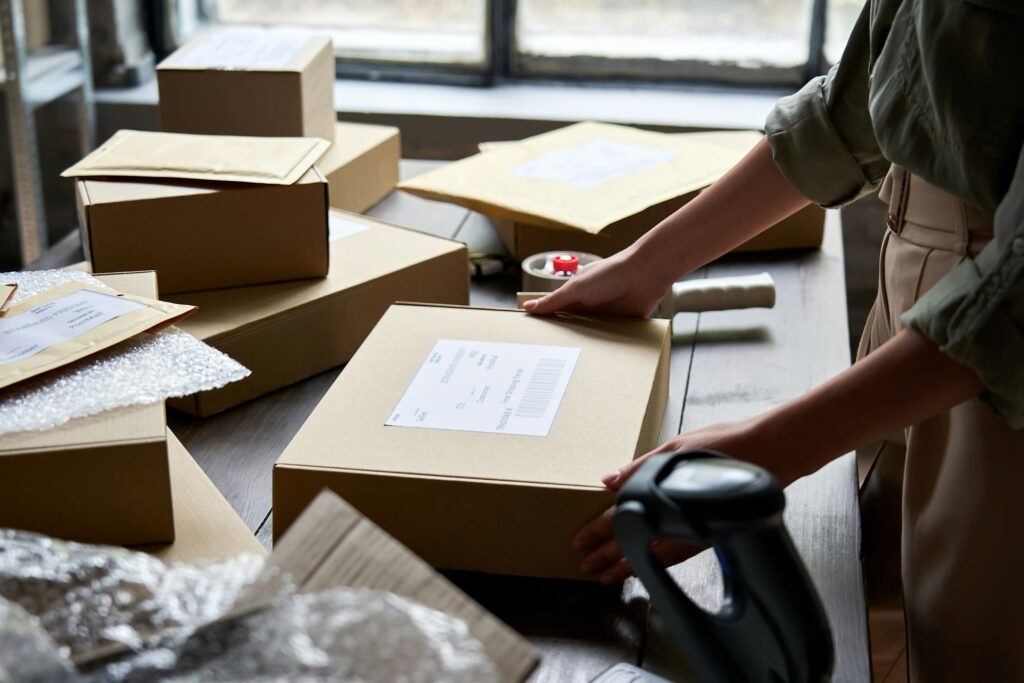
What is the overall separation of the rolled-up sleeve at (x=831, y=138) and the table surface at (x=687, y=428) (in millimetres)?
231

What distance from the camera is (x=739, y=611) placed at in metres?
0.62

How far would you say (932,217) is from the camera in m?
0.95

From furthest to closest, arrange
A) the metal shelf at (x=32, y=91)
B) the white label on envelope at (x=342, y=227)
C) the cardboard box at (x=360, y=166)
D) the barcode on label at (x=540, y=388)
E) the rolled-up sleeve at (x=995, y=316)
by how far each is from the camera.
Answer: the metal shelf at (x=32, y=91)
the cardboard box at (x=360, y=166)
the white label on envelope at (x=342, y=227)
the barcode on label at (x=540, y=388)
the rolled-up sleeve at (x=995, y=316)

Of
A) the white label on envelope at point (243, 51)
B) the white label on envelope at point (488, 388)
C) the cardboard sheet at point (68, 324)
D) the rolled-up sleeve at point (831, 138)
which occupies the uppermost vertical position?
the rolled-up sleeve at point (831, 138)

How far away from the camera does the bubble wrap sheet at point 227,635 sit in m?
0.50

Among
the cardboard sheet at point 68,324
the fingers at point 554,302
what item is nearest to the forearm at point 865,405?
the fingers at point 554,302

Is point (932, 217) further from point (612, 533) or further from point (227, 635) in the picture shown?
point (227, 635)

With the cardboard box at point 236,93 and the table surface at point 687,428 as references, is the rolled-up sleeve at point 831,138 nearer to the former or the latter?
the table surface at point 687,428

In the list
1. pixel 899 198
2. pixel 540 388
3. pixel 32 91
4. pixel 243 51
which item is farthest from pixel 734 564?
pixel 32 91

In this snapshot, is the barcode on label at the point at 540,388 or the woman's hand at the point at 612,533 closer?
the woman's hand at the point at 612,533

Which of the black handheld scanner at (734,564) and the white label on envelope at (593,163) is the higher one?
the black handheld scanner at (734,564)

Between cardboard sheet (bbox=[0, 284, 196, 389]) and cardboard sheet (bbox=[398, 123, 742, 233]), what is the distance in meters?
0.60

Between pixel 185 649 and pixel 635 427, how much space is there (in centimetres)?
47

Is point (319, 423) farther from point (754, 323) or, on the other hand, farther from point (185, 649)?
point (754, 323)
